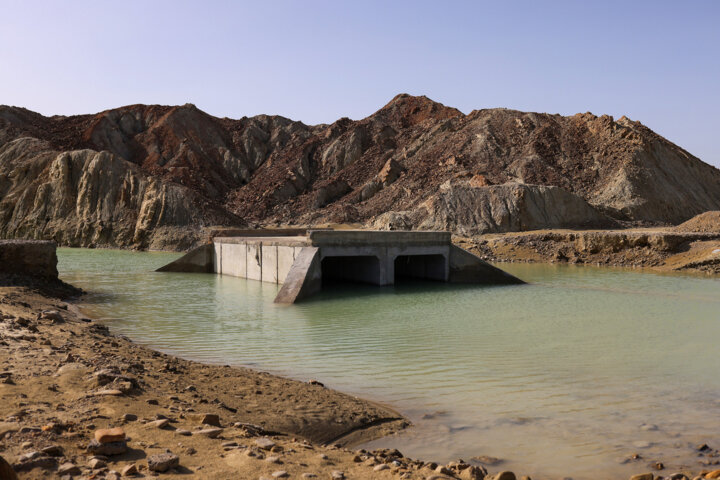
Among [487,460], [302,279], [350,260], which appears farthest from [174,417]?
[350,260]

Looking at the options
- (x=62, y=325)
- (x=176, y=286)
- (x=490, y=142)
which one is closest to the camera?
(x=62, y=325)

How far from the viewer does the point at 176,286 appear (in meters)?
24.7

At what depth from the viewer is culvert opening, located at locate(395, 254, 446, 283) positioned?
26.3 m

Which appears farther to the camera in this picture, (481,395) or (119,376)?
(481,395)

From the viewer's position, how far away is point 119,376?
289 inches

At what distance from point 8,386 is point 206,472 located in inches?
134

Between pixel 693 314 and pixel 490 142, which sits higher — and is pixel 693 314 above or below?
below

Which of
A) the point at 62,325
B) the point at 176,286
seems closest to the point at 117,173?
the point at 176,286

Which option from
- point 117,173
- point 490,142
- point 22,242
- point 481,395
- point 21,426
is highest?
point 490,142

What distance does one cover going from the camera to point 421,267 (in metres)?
27.4

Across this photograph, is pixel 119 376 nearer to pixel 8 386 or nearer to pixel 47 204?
pixel 8 386

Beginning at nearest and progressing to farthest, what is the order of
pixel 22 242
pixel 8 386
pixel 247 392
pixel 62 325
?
pixel 8 386 → pixel 247 392 → pixel 62 325 → pixel 22 242

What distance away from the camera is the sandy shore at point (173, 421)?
4926 mm

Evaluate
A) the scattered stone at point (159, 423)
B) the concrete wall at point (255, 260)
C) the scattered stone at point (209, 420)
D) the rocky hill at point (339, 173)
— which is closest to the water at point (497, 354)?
the concrete wall at point (255, 260)
